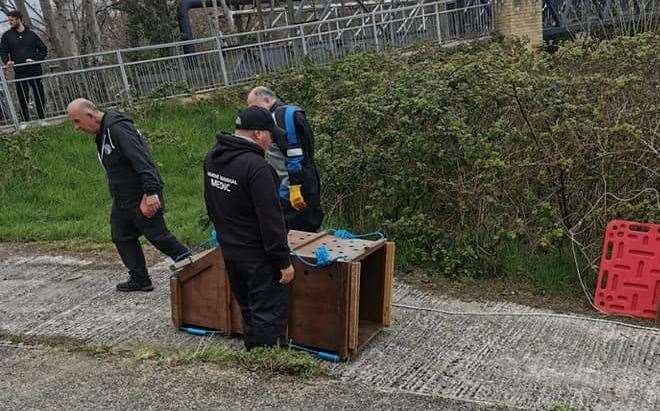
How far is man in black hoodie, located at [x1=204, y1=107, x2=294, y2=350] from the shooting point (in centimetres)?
389

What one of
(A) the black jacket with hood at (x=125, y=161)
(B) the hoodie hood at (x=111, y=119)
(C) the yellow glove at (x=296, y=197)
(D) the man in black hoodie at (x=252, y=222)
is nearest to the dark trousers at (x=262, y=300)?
(D) the man in black hoodie at (x=252, y=222)

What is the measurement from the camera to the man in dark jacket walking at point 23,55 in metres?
11.3

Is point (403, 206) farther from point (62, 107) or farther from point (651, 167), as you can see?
point (62, 107)

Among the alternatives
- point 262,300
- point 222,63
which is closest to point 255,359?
point 262,300

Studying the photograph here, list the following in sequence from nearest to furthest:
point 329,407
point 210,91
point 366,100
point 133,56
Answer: point 329,407, point 366,100, point 210,91, point 133,56

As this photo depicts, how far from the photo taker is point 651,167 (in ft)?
18.8

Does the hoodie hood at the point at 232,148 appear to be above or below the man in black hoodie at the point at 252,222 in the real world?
above

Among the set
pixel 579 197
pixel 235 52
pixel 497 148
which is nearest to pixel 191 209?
pixel 497 148

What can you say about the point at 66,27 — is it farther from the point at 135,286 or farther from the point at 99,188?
the point at 135,286

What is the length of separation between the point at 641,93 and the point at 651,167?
2.67ft

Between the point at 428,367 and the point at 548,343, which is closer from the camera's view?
the point at 428,367

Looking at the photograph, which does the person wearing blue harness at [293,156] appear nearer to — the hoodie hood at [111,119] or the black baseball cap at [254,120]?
the black baseball cap at [254,120]

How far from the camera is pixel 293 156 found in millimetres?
5051

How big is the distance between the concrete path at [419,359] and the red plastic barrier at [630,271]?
1.30 feet
